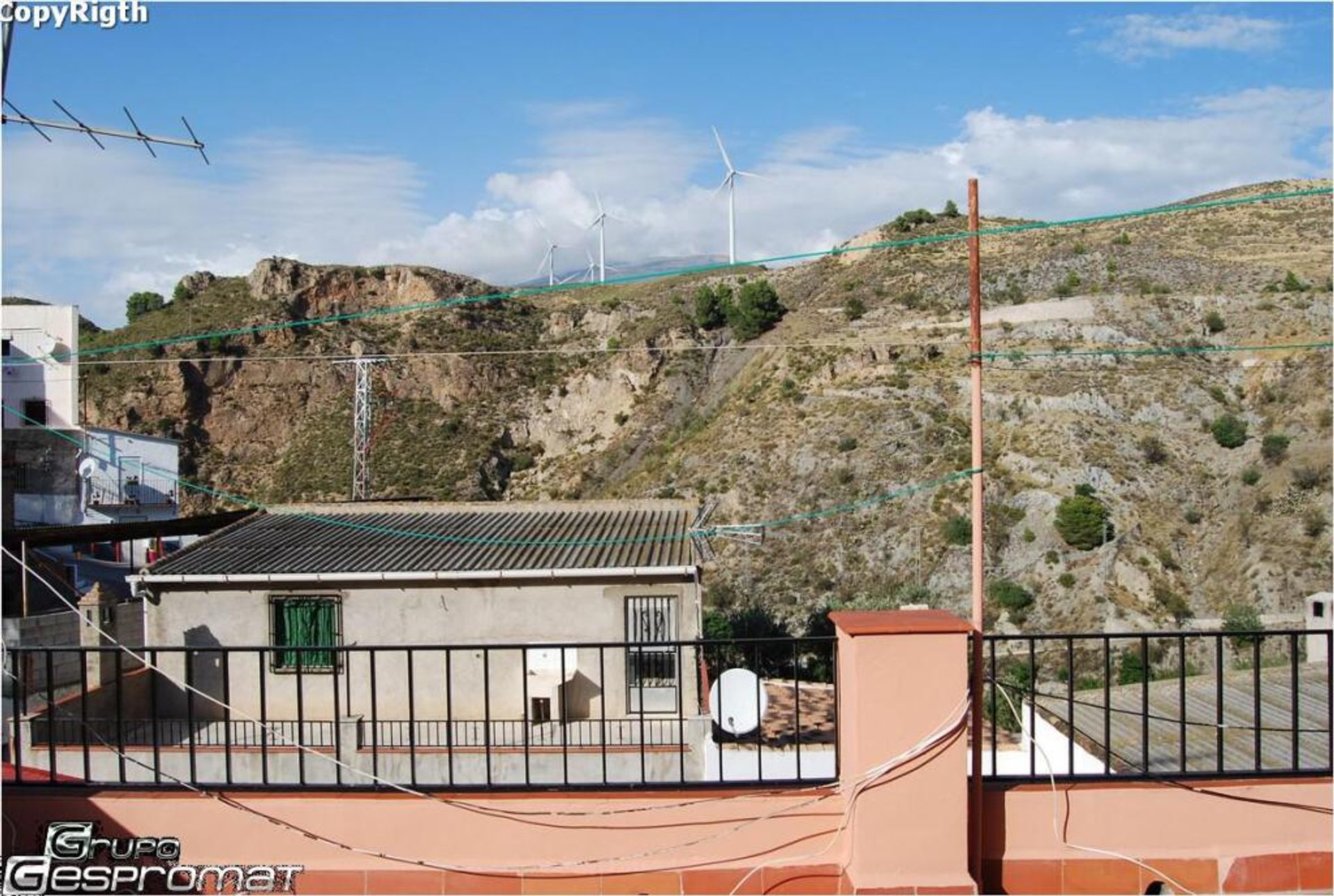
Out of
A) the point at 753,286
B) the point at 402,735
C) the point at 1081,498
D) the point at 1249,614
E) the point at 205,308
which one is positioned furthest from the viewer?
the point at 205,308

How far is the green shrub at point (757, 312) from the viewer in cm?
4928

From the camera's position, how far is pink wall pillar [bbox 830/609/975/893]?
423 centimetres

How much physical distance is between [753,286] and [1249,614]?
2977 centimetres

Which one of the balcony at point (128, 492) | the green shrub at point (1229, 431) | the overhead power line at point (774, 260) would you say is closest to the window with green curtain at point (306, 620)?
the overhead power line at point (774, 260)

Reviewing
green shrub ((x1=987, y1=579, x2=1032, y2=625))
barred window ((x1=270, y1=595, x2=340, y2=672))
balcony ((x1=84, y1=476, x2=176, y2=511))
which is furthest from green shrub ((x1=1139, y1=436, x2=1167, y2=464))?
balcony ((x1=84, y1=476, x2=176, y2=511))

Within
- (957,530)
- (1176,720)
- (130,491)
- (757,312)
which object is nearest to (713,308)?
(757,312)

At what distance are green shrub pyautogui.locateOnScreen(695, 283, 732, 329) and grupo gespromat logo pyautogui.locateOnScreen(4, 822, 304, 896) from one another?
48374mm

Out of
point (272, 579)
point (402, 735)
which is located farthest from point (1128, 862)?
point (272, 579)

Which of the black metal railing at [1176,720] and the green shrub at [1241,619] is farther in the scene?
the green shrub at [1241,619]

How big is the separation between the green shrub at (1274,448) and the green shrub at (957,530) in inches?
345

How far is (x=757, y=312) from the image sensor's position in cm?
4922

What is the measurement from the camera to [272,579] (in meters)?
13.7

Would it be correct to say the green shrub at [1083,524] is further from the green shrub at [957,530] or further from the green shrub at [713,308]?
the green shrub at [713,308]

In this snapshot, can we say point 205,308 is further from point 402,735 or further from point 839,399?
point 402,735
